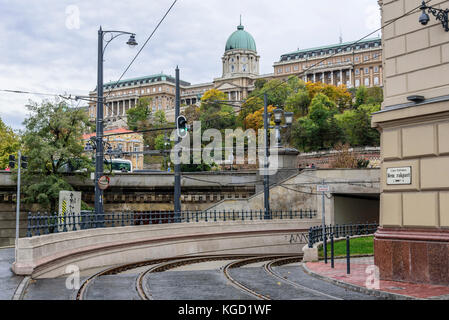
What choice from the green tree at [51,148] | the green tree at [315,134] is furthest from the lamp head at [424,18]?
the green tree at [315,134]

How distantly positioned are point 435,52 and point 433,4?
3.99 feet

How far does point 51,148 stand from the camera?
121ft

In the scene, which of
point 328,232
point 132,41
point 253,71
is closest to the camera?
point 132,41

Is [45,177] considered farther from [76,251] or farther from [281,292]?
[281,292]

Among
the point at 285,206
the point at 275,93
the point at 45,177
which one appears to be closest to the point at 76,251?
the point at 285,206

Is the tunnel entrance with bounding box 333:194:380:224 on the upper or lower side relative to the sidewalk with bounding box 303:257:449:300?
upper

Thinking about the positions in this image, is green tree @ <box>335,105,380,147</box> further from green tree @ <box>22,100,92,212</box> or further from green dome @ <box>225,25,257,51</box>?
green dome @ <box>225,25,257,51</box>

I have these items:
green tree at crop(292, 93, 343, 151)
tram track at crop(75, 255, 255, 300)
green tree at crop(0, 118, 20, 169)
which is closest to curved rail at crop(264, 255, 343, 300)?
tram track at crop(75, 255, 255, 300)

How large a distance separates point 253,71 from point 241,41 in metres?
10.5

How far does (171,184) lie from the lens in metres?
37.0

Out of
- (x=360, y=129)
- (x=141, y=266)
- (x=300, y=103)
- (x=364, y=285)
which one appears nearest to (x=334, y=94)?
(x=300, y=103)

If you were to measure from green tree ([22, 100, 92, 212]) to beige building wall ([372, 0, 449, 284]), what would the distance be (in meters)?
26.4

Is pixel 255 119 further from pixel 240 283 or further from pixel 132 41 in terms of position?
pixel 240 283

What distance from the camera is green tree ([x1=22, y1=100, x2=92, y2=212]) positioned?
3672 cm
